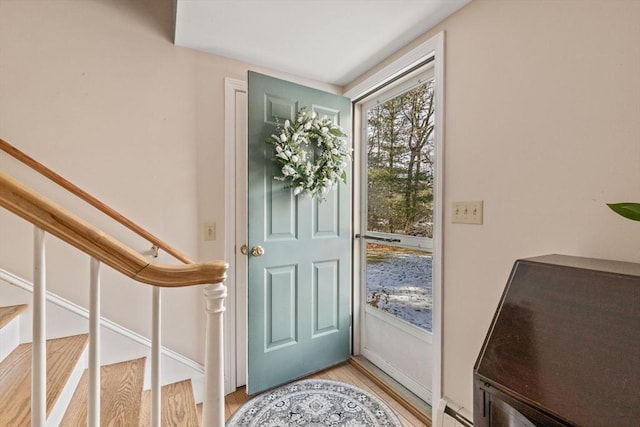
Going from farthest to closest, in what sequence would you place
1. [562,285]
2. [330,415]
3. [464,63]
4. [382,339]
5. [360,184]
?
[360,184], [382,339], [330,415], [464,63], [562,285]

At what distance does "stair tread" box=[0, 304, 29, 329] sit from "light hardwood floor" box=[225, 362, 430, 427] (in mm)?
1195

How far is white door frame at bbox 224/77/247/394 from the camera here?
188 centimetres

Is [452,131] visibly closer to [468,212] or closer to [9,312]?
[468,212]

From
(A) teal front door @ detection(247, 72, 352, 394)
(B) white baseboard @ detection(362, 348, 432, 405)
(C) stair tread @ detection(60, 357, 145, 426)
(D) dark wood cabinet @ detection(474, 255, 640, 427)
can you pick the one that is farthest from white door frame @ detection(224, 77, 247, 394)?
(D) dark wood cabinet @ detection(474, 255, 640, 427)

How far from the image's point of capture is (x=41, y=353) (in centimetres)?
62

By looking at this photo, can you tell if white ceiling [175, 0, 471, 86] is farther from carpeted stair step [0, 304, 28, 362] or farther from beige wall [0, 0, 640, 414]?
carpeted stair step [0, 304, 28, 362]

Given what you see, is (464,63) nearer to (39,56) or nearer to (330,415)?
(330,415)

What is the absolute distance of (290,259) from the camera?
6.52ft

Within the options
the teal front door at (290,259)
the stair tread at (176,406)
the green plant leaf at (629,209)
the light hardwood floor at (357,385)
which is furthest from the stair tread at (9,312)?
the green plant leaf at (629,209)

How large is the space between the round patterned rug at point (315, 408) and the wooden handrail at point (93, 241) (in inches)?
52.8

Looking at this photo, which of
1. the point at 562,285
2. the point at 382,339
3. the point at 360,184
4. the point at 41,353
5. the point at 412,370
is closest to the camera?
the point at 41,353

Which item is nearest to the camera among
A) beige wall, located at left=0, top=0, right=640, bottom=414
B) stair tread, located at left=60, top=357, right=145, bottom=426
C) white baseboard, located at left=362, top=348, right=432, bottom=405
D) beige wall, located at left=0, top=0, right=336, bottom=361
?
beige wall, located at left=0, top=0, right=640, bottom=414

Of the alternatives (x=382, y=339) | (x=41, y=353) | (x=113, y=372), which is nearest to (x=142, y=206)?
(x=113, y=372)

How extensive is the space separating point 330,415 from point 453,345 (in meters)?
0.84
